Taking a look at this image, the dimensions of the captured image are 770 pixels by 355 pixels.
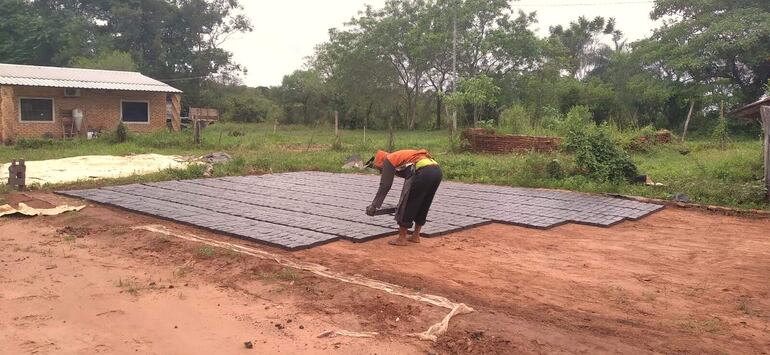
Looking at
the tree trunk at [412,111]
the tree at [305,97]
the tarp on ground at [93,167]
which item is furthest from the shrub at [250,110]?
the tarp on ground at [93,167]

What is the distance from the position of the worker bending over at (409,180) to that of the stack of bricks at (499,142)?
28.5ft

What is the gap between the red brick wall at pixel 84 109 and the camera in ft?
64.2

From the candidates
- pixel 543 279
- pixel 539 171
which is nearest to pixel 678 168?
pixel 539 171

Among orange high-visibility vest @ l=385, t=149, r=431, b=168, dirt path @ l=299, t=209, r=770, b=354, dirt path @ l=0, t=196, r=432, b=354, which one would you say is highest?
orange high-visibility vest @ l=385, t=149, r=431, b=168

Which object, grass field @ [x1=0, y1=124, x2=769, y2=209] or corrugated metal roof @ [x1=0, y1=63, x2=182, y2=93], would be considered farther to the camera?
corrugated metal roof @ [x1=0, y1=63, x2=182, y2=93]

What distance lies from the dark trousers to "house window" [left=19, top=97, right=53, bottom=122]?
1922 cm

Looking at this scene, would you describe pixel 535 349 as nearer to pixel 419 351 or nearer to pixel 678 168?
pixel 419 351

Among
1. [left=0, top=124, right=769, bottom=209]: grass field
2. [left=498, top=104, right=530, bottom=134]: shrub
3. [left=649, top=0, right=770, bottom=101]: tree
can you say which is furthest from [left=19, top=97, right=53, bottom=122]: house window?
[left=649, top=0, right=770, bottom=101]: tree

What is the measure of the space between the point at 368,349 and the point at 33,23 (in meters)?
36.8

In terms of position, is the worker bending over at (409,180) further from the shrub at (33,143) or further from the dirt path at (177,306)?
the shrub at (33,143)

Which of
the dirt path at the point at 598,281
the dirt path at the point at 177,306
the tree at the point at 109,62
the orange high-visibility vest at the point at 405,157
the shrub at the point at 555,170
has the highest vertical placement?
the tree at the point at 109,62

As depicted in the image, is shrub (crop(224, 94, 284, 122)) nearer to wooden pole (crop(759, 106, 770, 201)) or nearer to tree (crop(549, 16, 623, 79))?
tree (crop(549, 16, 623, 79))

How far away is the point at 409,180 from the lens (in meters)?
5.48

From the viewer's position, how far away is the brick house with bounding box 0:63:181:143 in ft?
65.2
